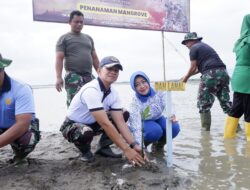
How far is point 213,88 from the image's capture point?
517 cm

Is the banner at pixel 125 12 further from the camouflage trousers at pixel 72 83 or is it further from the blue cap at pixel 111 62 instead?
the blue cap at pixel 111 62

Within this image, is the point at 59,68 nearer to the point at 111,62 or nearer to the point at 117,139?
the point at 111,62

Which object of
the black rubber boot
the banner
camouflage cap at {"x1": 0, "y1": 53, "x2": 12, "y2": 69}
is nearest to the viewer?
camouflage cap at {"x1": 0, "y1": 53, "x2": 12, "y2": 69}

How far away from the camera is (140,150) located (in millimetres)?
3064

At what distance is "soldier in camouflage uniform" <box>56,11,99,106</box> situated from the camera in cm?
455

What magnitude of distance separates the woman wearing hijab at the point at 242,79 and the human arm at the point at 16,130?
2800 mm

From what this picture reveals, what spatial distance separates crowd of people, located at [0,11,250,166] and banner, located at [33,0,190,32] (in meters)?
1.69

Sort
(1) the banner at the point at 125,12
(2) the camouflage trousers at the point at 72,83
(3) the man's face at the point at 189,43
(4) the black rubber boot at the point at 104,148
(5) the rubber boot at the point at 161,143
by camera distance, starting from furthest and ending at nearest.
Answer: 1. (1) the banner at the point at 125,12
2. (3) the man's face at the point at 189,43
3. (2) the camouflage trousers at the point at 72,83
4. (5) the rubber boot at the point at 161,143
5. (4) the black rubber boot at the point at 104,148

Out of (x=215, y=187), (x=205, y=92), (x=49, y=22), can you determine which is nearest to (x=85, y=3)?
(x=49, y=22)

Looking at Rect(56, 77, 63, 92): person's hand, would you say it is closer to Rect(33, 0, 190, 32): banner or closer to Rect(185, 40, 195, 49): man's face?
Rect(33, 0, 190, 32): banner

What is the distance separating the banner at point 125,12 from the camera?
20.4 feet

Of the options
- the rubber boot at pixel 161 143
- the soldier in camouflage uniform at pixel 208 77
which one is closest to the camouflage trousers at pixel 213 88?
the soldier in camouflage uniform at pixel 208 77

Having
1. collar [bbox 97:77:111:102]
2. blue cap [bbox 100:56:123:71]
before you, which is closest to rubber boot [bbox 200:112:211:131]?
collar [bbox 97:77:111:102]

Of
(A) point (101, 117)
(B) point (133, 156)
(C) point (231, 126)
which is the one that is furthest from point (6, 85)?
(C) point (231, 126)
